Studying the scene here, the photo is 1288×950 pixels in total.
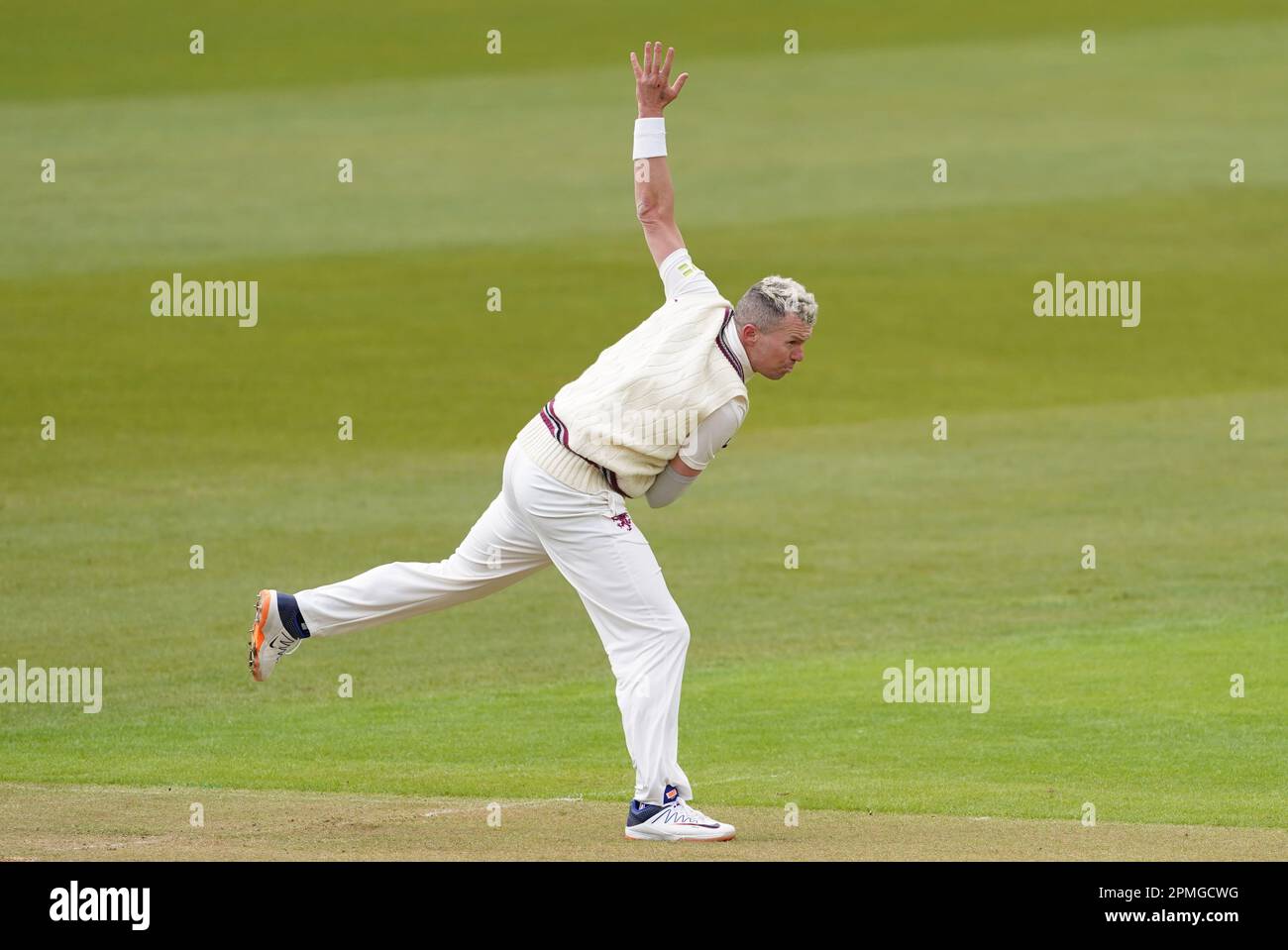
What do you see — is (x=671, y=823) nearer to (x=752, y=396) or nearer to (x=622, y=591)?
(x=622, y=591)

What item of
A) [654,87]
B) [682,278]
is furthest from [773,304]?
[654,87]

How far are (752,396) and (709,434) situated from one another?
17.4 metres

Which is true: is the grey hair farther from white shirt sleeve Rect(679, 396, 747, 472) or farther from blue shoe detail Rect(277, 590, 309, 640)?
blue shoe detail Rect(277, 590, 309, 640)

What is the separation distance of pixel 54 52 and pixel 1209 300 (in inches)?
923

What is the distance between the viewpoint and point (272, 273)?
29.4 meters

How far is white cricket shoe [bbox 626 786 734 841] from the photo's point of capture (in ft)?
25.9

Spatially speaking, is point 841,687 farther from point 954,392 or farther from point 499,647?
point 954,392

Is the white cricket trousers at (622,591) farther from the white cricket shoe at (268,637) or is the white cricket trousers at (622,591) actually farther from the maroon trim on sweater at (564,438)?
the white cricket shoe at (268,637)

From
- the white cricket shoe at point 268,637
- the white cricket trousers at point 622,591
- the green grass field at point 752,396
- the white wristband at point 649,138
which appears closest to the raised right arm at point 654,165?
the white wristband at point 649,138

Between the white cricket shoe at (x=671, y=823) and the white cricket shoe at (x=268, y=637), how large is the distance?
179 cm

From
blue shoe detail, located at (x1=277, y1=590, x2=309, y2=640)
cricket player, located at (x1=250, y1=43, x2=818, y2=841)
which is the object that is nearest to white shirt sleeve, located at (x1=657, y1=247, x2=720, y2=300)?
cricket player, located at (x1=250, y1=43, x2=818, y2=841)

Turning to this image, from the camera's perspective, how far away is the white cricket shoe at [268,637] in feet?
28.1

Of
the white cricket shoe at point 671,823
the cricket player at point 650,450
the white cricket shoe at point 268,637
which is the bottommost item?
the white cricket shoe at point 671,823

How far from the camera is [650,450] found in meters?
7.86
